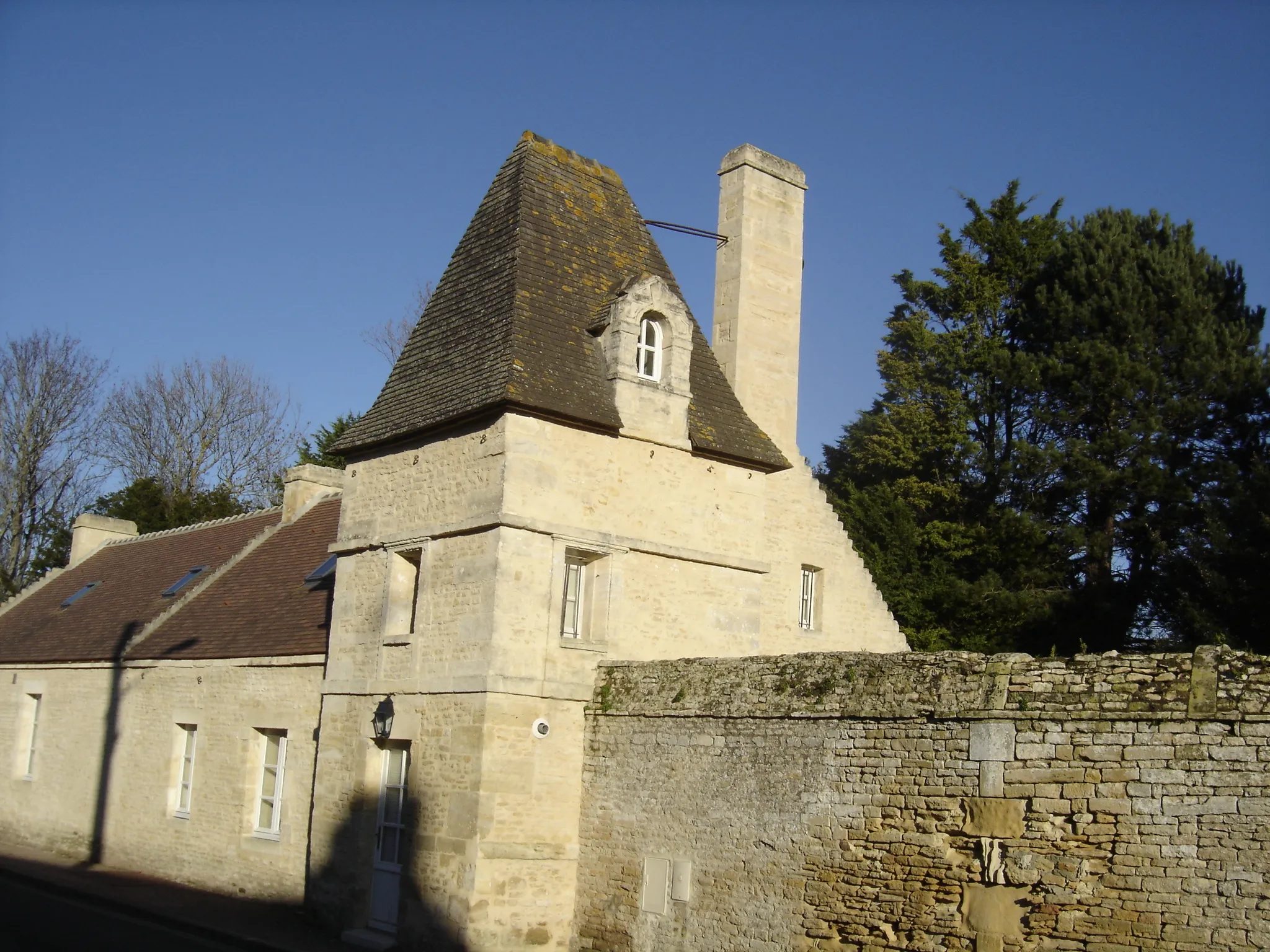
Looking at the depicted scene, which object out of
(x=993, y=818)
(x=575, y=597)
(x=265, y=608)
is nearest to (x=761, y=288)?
(x=575, y=597)

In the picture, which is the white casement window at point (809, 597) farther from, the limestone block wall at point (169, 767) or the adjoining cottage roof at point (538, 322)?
the limestone block wall at point (169, 767)

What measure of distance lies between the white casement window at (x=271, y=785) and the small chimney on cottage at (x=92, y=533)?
1314 cm

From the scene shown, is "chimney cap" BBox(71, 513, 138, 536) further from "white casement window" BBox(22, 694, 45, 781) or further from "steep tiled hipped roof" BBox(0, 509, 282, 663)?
"white casement window" BBox(22, 694, 45, 781)

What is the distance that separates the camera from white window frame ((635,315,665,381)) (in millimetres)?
14211

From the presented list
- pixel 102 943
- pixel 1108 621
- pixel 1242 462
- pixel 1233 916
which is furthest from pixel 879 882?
pixel 1242 462

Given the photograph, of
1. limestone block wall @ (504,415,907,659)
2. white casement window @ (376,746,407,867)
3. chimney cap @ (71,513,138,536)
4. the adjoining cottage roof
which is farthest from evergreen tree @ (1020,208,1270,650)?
chimney cap @ (71,513,138,536)

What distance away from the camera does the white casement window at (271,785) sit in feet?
53.4

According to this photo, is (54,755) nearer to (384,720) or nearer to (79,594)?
(79,594)

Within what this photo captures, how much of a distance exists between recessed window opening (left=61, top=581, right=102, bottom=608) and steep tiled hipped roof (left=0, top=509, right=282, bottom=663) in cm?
12

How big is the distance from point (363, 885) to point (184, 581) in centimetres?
1062

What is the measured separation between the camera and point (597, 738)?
1275 cm

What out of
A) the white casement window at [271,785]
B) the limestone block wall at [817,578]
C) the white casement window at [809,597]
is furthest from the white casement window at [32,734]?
the white casement window at [809,597]

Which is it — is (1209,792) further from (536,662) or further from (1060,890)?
(536,662)

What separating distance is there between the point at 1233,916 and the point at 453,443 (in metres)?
8.50
